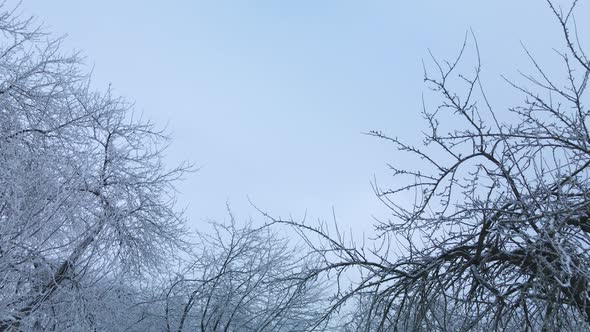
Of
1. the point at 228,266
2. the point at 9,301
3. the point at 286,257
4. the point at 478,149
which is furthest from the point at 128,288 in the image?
the point at 478,149

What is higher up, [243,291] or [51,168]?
[51,168]

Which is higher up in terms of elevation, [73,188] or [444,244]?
[73,188]

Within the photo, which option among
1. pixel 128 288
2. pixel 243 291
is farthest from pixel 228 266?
pixel 128 288

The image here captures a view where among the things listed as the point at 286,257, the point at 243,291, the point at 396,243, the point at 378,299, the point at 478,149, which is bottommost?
the point at 378,299

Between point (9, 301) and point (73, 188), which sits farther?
point (73, 188)

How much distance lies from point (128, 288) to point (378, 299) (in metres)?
10.3

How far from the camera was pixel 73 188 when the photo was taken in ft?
26.8

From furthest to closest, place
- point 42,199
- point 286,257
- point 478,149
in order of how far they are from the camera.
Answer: point 286,257
point 42,199
point 478,149

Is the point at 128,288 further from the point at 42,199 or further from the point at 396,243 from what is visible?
the point at 396,243

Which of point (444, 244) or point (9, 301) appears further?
point (9, 301)

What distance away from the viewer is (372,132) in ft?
19.3

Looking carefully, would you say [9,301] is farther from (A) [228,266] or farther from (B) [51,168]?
(A) [228,266]

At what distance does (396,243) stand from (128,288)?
10.3 metres

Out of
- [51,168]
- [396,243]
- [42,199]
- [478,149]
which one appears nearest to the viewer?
[478,149]
